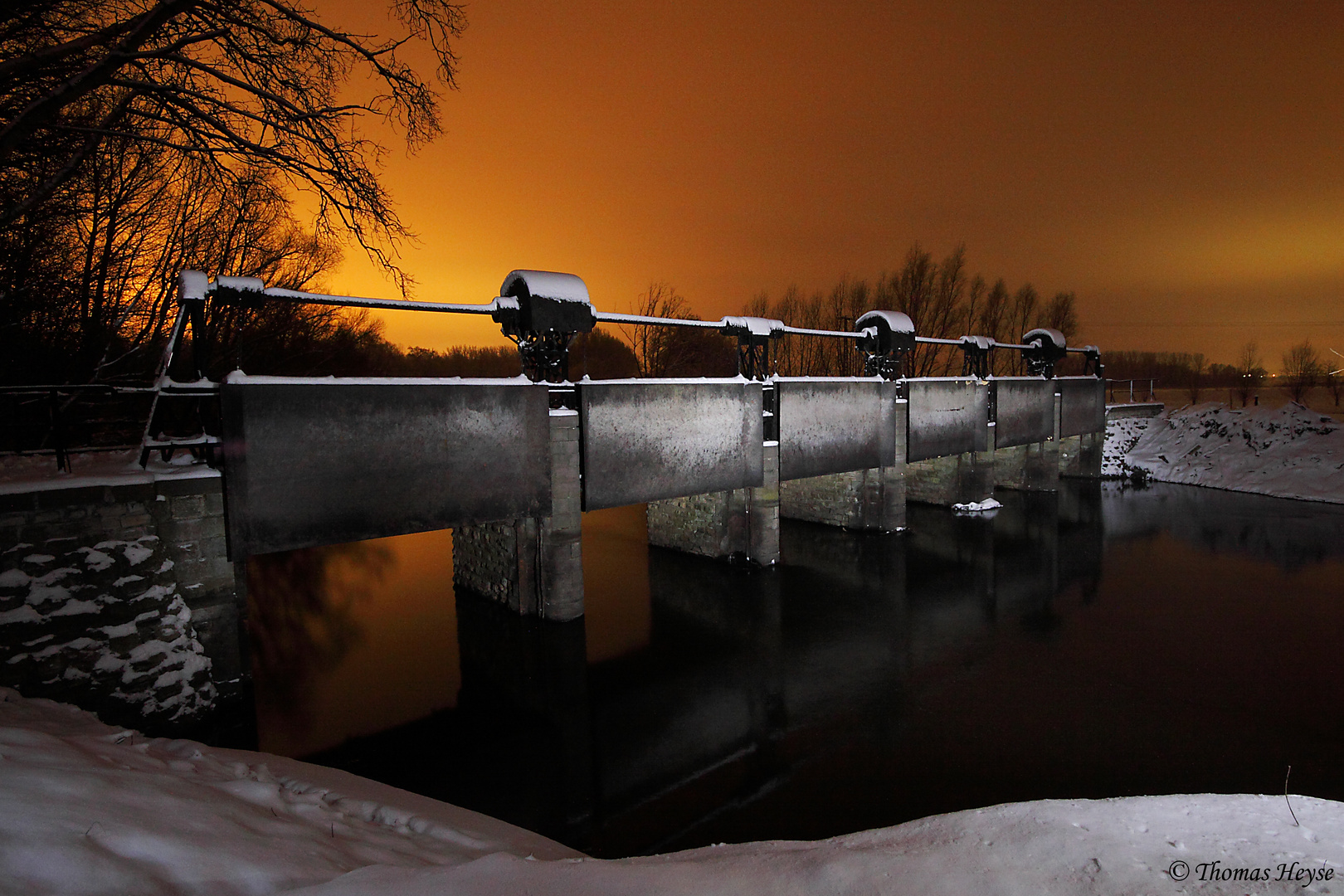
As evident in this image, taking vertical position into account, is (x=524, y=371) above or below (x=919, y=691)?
above

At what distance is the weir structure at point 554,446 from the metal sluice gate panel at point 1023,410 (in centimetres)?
152

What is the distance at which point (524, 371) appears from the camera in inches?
430

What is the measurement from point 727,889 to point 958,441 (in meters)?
19.1

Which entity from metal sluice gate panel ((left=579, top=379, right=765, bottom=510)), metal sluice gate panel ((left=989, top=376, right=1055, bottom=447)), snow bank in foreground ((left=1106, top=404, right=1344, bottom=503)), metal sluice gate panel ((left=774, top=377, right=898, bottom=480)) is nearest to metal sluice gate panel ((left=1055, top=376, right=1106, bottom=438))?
metal sluice gate panel ((left=989, top=376, right=1055, bottom=447))

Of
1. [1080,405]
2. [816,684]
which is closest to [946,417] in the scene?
[1080,405]

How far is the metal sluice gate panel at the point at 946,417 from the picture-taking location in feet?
61.5

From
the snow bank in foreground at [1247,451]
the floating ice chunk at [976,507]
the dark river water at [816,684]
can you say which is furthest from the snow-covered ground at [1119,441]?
the dark river water at [816,684]

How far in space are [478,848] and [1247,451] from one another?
34917mm

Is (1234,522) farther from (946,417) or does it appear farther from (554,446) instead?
(554,446)

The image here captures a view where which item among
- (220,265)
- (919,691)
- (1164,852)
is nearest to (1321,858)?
(1164,852)

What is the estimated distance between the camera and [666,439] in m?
12.7

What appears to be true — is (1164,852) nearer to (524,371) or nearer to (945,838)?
(945,838)

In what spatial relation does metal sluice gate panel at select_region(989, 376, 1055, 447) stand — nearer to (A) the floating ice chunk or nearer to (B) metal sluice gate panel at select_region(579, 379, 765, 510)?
(A) the floating ice chunk

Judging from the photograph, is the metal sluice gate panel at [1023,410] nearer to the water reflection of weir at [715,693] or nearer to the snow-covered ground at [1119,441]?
the water reflection of weir at [715,693]
